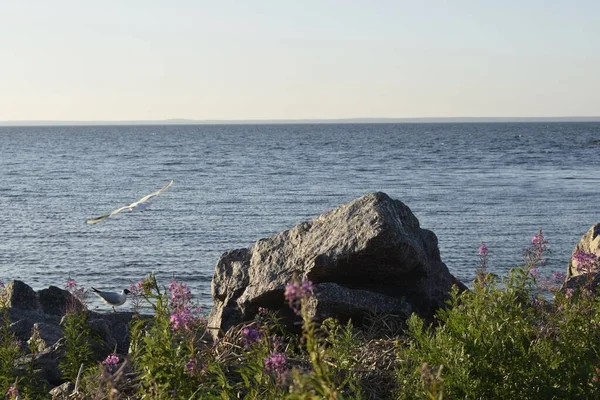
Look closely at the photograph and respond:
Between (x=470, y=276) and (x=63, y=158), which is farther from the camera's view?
(x=63, y=158)

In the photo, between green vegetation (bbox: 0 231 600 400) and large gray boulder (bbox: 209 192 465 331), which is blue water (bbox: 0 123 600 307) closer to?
large gray boulder (bbox: 209 192 465 331)

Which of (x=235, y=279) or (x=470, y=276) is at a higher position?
(x=235, y=279)

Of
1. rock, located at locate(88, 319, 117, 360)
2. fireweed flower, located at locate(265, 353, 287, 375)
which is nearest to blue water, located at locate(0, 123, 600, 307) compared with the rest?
rock, located at locate(88, 319, 117, 360)

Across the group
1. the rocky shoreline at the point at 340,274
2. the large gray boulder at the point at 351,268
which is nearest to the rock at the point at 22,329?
the rocky shoreline at the point at 340,274

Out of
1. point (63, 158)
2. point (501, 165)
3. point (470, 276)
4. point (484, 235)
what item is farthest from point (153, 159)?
point (470, 276)

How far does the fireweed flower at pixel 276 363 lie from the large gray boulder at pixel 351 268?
2803mm

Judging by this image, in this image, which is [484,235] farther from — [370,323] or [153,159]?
[153,159]

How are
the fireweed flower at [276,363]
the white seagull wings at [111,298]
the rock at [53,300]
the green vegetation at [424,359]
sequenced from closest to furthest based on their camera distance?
the fireweed flower at [276,363]
the green vegetation at [424,359]
the rock at [53,300]
the white seagull wings at [111,298]

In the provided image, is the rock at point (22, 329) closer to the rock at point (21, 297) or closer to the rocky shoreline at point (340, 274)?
the rocky shoreline at point (340, 274)

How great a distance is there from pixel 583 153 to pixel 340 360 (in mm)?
86451

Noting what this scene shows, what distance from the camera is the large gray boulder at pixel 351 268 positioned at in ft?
26.4

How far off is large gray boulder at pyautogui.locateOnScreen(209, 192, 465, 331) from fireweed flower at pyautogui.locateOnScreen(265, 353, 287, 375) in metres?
2.80

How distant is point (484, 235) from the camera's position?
2911 cm

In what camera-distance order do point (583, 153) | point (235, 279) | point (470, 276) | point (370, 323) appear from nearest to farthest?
point (370, 323), point (235, 279), point (470, 276), point (583, 153)
